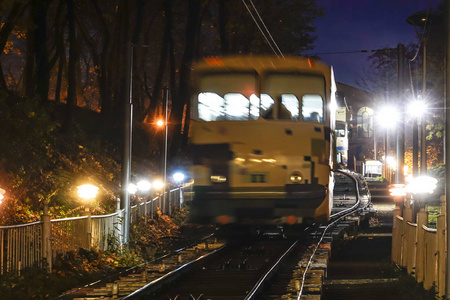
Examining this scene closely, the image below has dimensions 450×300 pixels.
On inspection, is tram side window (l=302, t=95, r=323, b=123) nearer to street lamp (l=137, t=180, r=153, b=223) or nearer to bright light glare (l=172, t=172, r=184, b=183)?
street lamp (l=137, t=180, r=153, b=223)

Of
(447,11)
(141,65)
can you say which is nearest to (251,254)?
(447,11)

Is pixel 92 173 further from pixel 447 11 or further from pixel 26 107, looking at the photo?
pixel 447 11

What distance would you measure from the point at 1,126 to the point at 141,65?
82.4 feet

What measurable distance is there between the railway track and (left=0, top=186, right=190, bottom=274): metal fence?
4.72ft

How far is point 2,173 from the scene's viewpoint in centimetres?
2086

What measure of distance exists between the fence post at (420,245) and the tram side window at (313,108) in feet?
16.6

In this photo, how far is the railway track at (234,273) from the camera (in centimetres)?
1468

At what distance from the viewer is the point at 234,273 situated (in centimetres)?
1800

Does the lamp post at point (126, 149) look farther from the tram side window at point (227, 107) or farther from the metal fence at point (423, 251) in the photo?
the metal fence at point (423, 251)

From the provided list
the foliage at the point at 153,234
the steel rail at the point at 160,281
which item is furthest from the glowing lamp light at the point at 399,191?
the steel rail at the point at 160,281

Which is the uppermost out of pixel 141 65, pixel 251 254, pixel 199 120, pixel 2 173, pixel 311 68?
pixel 141 65

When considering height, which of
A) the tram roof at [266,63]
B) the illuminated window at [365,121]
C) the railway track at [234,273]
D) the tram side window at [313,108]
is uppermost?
the illuminated window at [365,121]

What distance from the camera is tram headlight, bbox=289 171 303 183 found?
19.3m

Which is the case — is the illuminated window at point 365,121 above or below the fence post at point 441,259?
above
